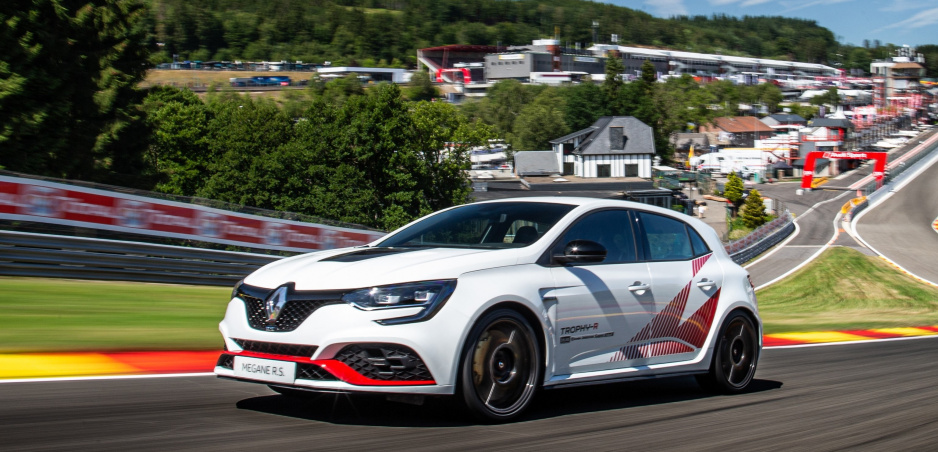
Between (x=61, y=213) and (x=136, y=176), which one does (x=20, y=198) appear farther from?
(x=136, y=176)

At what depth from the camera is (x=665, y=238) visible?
744 centimetres

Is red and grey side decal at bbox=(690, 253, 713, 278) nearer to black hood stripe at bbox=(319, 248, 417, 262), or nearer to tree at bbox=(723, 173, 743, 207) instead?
black hood stripe at bbox=(319, 248, 417, 262)

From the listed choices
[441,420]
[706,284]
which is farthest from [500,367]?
[706,284]

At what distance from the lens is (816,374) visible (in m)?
9.09

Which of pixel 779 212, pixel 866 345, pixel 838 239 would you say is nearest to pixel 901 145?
pixel 779 212

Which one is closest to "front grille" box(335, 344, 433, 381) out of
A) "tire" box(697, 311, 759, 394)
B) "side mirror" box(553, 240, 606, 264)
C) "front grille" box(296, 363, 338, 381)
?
"front grille" box(296, 363, 338, 381)

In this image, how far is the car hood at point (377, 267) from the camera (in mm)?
5387

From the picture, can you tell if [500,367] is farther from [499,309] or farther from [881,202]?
[881,202]

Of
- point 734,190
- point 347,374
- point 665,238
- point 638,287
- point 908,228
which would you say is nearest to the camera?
point 347,374

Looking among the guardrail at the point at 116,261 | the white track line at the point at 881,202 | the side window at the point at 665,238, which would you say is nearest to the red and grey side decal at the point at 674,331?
the side window at the point at 665,238

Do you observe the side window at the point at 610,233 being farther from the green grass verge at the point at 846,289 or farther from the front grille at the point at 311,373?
the green grass verge at the point at 846,289

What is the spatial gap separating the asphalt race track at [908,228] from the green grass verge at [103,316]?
4848 cm

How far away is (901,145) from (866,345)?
15412cm

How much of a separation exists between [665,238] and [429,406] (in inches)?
99.5
